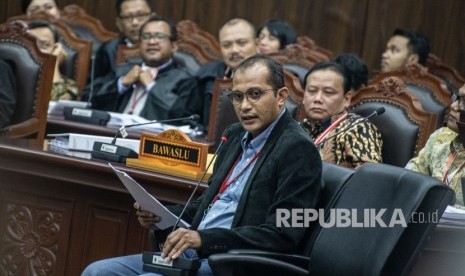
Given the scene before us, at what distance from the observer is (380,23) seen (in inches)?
283

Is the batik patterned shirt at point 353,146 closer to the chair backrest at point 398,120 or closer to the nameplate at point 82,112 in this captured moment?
the chair backrest at point 398,120

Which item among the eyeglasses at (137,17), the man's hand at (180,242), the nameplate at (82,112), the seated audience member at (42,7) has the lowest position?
the nameplate at (82,112)

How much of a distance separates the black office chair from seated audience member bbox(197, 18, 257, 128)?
268 cm

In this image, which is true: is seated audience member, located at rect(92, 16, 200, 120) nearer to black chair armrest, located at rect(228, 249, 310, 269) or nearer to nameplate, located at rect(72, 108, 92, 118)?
nameplate, located at rect(72, 108, 92, 118)

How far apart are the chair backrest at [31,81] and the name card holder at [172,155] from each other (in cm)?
120

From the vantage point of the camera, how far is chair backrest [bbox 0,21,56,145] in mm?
4688

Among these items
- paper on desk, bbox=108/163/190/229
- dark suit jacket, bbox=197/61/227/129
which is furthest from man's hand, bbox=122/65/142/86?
paper on desk, bbox=108/163/190/229

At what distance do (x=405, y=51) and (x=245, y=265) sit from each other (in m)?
3.80

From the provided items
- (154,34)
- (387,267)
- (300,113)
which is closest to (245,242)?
(387,267)

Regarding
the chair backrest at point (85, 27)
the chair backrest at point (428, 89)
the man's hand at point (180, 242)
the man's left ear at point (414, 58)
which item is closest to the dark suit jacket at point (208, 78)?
the chair backrest at point (428, 89)

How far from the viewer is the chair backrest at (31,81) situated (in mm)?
4688

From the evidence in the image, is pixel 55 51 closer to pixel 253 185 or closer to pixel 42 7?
pixel 42 7

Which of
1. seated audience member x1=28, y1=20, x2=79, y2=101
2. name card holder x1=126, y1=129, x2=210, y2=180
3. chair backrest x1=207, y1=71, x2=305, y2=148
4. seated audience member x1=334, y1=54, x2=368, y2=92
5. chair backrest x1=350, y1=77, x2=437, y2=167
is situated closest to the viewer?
name card holder x1=126, y1=129, x2=210, y2=180

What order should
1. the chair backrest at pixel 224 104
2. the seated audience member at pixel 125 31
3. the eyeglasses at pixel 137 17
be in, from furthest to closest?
1. the eyeglasses at pixel 137 17
2. the seated audience member at pixel 125 31
3. the chair backrest at pixel 224 104
